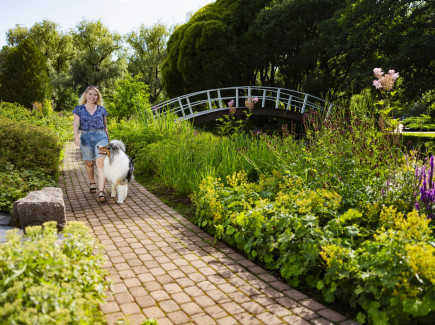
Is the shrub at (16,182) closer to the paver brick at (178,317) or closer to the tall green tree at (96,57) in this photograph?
the paver brick at (178,317)

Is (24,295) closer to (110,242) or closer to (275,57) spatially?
(110,242)

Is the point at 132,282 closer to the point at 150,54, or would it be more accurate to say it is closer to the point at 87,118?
the point at 87,118

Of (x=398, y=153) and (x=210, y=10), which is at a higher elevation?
(x=210, y=10)

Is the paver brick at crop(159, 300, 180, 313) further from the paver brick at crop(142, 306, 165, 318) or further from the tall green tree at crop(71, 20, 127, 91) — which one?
the tall green tree at crop(71, 20, 127, 91)

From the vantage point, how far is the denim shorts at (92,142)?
7160mm

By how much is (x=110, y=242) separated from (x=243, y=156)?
3206 mm

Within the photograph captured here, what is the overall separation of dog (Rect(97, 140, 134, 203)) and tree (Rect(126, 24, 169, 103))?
113 feet

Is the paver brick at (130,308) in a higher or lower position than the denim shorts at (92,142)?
lower

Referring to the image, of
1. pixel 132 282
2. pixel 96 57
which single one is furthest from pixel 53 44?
pixel 132 282

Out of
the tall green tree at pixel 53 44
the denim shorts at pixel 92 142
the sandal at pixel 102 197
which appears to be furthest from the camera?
the tall green tree at pixel 53 44

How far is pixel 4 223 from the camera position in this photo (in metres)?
5.28

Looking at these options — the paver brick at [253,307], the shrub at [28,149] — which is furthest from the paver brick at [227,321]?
the shrub at [28,149]

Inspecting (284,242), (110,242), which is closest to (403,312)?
(284,242)

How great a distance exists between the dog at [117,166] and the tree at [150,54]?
3433 centimetres
